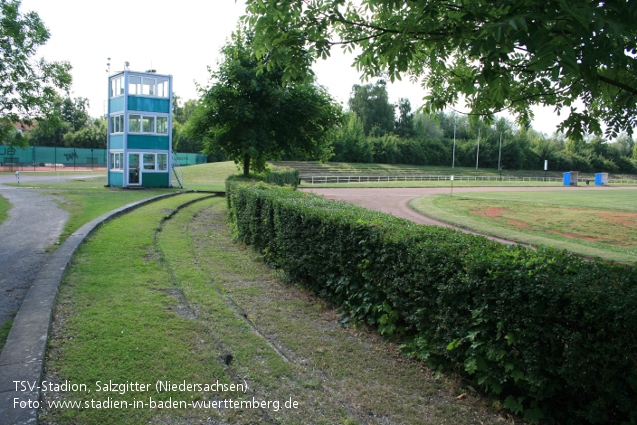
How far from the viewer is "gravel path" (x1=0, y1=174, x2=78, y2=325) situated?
251 inches

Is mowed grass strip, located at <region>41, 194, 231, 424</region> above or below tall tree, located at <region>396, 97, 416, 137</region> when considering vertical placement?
below

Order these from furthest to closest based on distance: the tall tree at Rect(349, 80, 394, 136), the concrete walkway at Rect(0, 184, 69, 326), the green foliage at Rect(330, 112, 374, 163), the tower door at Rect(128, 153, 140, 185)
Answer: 1. the tall tree at Rect(349, 80, 394, 136)
2. the green foliage at Rect(330, 112, 374, 163)
3. the tower door at Rect(128, 153, 140, 185)
4. the concrete walkway at Rect(0, 184, 69, 326)

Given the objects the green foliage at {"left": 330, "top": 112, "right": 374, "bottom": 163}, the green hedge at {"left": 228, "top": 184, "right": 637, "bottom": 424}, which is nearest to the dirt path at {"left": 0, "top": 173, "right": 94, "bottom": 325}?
the green hedge at {"left": 228, "top": 184, "right": 637, "bottom": 424}

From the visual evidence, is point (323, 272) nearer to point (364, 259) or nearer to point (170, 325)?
point (364, 259)

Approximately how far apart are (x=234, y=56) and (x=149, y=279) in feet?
54.4

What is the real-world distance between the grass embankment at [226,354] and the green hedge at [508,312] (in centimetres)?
Result: 36

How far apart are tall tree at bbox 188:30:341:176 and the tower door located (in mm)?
8023

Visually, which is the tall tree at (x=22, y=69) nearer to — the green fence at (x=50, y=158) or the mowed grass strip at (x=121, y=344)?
the mowed grass strip at (x=121, y=344)

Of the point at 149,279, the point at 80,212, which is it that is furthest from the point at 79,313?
the point at 80,212

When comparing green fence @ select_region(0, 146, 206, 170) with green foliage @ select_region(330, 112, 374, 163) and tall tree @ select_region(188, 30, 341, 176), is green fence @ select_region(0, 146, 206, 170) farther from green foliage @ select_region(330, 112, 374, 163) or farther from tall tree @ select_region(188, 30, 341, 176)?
tall tree @ select_region(188, 30, 341, 176)

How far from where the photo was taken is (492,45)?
323 centimetres

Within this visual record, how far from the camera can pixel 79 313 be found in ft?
18.1

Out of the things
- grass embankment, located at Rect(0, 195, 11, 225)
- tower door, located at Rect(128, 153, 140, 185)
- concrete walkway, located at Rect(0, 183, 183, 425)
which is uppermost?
tower door, located at Rect(128, 153, 140, 185)

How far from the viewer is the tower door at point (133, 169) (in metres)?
28.9
